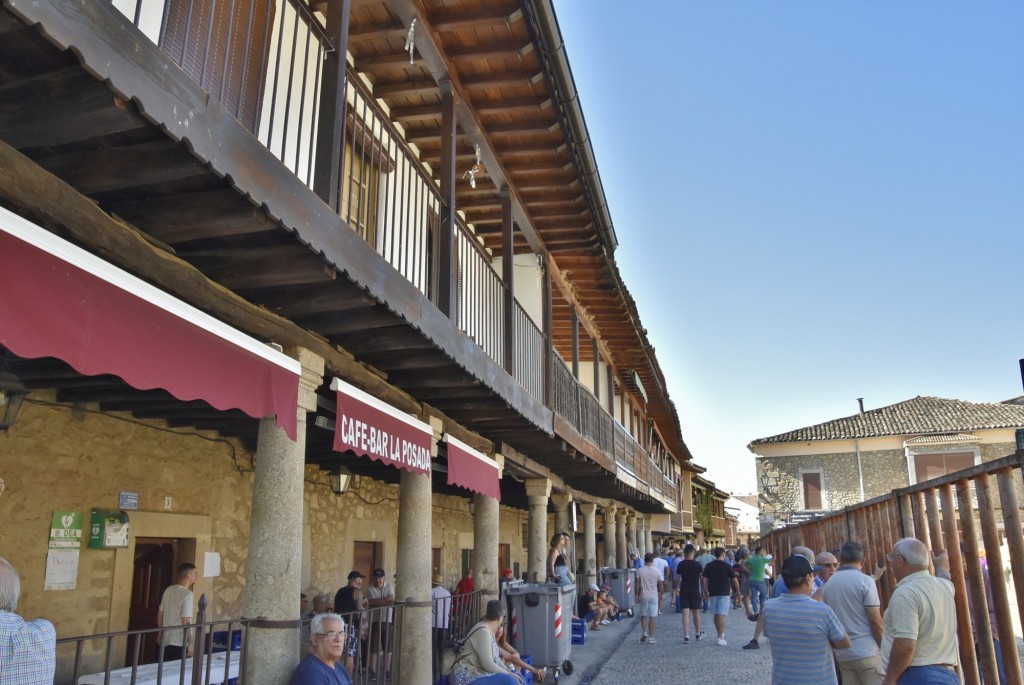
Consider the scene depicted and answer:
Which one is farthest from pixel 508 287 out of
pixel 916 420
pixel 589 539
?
pixel 916 420

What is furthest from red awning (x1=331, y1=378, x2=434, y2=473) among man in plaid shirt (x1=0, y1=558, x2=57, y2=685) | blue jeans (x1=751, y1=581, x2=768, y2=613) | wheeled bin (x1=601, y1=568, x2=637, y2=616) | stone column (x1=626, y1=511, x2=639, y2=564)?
stone column (x1=626, y1=511, x2=639, y2=564)

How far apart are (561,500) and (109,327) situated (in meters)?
11.6

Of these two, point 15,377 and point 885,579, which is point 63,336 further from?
point 885,579

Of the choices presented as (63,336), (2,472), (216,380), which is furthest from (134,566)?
(63,336)

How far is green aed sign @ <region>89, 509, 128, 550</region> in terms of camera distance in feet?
21.8

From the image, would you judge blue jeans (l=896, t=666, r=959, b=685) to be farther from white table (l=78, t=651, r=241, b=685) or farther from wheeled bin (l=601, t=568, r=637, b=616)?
wheeled bin (l=601, t=568, r=637, b=616)

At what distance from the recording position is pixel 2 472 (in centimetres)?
586

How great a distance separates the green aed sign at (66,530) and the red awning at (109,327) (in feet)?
10.9

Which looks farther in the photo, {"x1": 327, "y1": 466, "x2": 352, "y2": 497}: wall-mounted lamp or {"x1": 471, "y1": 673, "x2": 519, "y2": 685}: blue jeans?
{"x1": 327, "y1": 466, "x2": 352, "y2": 497}: wall-mounted lamp

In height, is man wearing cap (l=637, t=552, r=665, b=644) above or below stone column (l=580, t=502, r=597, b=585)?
below

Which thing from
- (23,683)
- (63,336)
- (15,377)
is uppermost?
(15,377)

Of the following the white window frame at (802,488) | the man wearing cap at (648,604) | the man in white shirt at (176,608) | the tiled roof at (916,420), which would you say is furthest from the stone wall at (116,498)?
the tiled roof at (916,420)

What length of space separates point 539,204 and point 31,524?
6.09 metres

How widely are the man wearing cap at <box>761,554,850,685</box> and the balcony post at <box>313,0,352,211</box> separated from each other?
3.49 meters
